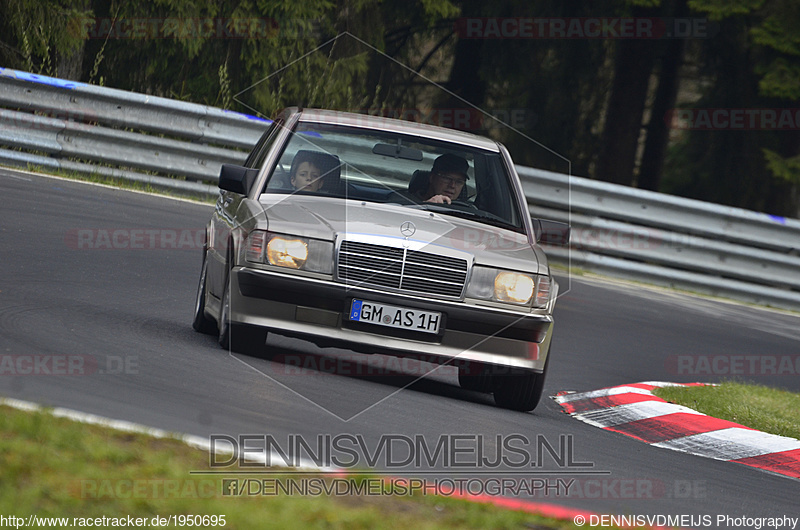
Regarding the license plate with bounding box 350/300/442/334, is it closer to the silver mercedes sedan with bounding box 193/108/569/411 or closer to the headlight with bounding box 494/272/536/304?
the silver mercedes sedan with bounding box 193/108/569/411

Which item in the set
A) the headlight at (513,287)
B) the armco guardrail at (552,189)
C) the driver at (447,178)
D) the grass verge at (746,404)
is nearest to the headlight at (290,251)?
the headlight at (513,287)

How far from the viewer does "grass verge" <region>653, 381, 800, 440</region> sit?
837cm

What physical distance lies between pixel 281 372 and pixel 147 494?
9.65ft

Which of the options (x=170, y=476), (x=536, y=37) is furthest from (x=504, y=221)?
(x=536, y=37)

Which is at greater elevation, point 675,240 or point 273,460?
point 675,240

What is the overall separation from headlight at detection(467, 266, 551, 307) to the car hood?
0.15 ft

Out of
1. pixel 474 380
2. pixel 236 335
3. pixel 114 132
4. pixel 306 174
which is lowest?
pixel 474 380

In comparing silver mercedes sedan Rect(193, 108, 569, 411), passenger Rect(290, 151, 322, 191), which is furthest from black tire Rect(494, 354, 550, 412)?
passenger Rect(290, 151, 322, 191)

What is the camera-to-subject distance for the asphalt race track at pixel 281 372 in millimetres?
5438

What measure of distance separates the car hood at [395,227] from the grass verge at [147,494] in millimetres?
2354

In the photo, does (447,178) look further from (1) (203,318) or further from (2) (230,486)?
(2) (230,486)

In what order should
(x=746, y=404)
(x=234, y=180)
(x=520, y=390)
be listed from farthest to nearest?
(x=746, y=404) → (x=234, y=180) → (x=520, y=390)

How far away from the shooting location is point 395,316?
6754 mm

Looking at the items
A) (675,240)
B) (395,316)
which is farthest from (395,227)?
(675,240)
